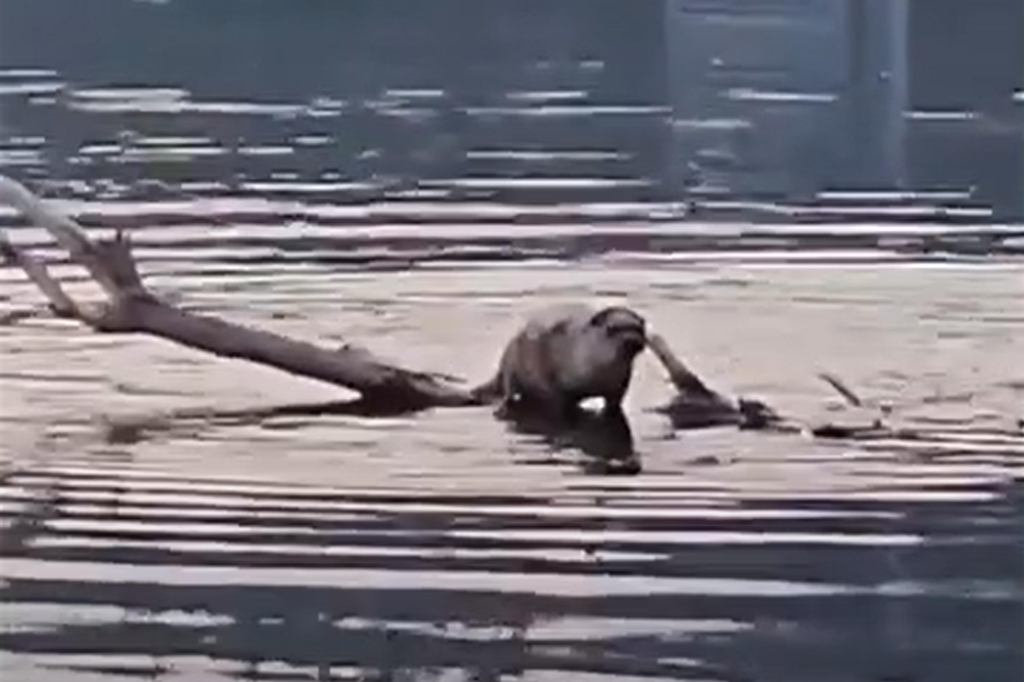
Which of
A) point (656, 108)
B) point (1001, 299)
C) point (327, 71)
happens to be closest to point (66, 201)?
point (327, 71)

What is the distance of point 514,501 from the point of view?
1687 mm


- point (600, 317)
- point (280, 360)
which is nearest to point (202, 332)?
point (280, 360)

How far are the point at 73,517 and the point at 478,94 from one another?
0.44 metres

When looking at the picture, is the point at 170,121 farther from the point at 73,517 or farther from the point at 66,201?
the point at 73,517

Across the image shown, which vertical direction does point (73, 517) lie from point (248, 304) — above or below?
below

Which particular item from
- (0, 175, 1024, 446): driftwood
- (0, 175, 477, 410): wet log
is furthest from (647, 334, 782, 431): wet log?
(0, 175, 477, 410): wet log

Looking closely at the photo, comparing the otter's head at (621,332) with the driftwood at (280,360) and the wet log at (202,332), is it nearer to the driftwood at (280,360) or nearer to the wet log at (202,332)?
the driftwood at (280,360)

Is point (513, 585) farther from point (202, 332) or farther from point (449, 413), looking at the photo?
point (202, 332)

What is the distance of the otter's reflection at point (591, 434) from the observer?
1725mm

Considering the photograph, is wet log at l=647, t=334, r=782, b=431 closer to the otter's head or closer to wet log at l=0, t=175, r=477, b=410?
the otter's head

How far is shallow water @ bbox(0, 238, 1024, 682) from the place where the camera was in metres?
1.58

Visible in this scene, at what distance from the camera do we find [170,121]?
5.84ft

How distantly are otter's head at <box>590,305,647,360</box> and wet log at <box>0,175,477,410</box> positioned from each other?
120mm

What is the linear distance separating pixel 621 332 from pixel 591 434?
8 cm
